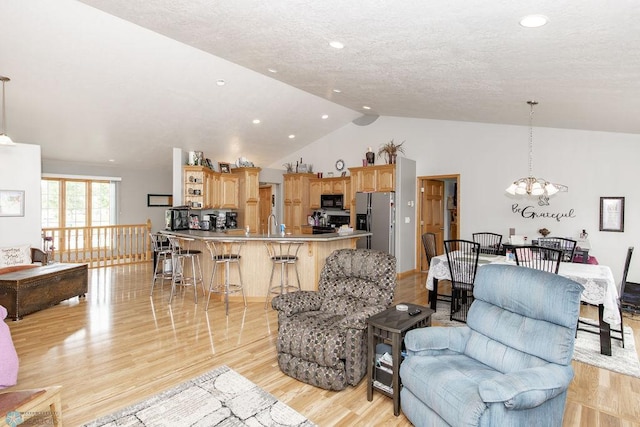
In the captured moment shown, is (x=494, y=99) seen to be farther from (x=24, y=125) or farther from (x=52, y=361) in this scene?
(x=24, y=125)

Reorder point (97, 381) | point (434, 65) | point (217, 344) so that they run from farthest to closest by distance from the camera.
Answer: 1. point (217, 344)
2. point (434, 65)
3. point (97, 381)

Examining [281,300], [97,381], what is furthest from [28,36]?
[281,300]

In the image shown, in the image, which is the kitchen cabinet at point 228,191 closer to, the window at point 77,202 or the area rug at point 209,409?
the window at point 77,202

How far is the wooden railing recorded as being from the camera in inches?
303

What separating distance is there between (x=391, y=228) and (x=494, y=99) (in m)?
3.30

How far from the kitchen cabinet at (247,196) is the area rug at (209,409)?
5685 mm

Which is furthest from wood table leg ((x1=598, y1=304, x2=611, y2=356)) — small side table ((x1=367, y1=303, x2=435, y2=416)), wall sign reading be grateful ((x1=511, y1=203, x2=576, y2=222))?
wall sign reading be grateful ((x1=511, y1=203, x2=576, y2=222))

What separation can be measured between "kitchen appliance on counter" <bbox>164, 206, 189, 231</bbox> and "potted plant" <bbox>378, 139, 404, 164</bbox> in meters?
4.29

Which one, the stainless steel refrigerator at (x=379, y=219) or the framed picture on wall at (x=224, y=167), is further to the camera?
the framed picture on wall at (x=224, y=167)

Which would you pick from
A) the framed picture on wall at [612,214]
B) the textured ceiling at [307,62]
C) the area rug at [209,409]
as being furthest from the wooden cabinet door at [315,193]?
the area rug at [209,409]

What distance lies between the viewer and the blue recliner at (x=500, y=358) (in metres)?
1.79

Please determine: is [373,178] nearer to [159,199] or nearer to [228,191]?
[228,191]

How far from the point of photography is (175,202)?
23.4 feet

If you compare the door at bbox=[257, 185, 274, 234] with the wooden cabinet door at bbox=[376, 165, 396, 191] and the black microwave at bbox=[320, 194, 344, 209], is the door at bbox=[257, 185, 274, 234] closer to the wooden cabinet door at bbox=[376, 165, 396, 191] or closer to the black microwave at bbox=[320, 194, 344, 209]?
the black microwave at bbox=[320, 194, 344, 209]
